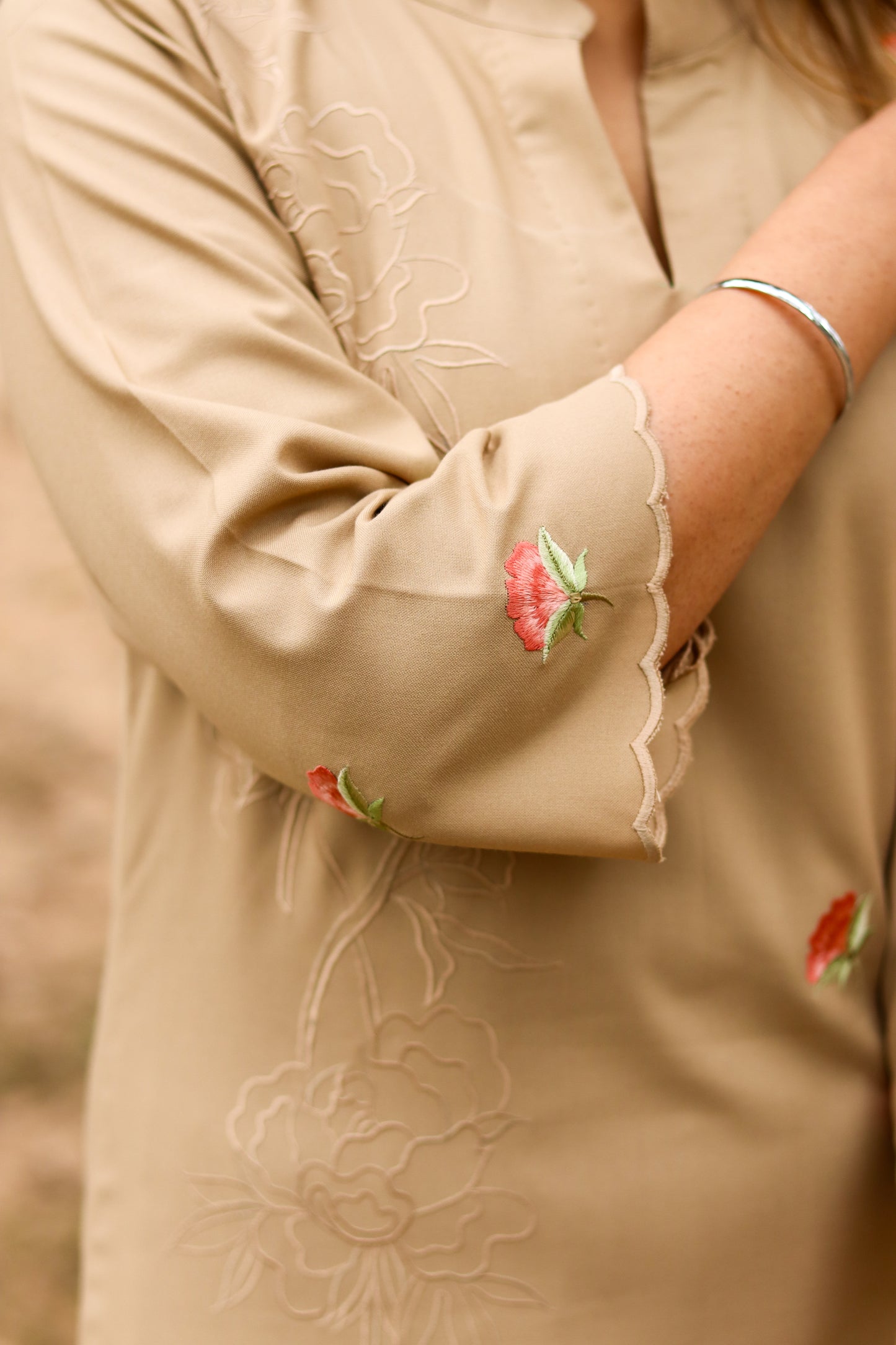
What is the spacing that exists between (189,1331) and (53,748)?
1.45 m

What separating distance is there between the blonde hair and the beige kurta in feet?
0.09

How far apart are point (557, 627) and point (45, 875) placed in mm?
1732

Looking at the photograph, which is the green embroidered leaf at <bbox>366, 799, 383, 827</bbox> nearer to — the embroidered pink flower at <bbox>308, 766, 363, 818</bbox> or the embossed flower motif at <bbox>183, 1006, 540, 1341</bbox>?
the embroidered pink flower at <bbox>308, 766, 363, 818</bbox>

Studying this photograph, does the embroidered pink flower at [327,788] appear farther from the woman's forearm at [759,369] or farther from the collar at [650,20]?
the collar at [650,20]

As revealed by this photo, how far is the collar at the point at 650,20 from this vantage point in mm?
759

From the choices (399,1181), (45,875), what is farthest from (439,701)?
(45,875)

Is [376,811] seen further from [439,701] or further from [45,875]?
[45,875]

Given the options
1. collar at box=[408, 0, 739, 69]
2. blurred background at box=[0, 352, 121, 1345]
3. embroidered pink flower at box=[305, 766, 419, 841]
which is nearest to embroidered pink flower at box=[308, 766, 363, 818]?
embroidered pink flower at box=[305, 766, 419, 841]

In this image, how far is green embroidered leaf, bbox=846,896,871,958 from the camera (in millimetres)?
805

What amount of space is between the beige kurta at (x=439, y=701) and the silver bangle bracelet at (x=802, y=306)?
74mm

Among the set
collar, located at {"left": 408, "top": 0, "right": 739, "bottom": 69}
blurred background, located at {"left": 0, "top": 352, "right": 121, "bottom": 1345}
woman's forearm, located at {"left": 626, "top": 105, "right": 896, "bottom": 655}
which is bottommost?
blurred background, located at {"left": 0, "top": 352, "right": 121, "bottom": 1345}

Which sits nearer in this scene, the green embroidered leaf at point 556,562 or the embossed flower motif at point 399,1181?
the green embroidered leaf at point 556,562

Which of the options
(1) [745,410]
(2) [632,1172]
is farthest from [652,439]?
(2) [632,1172]

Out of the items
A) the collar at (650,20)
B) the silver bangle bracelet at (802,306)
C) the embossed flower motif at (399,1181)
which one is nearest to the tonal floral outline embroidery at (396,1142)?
the embossed flower motif at (399,1181)
